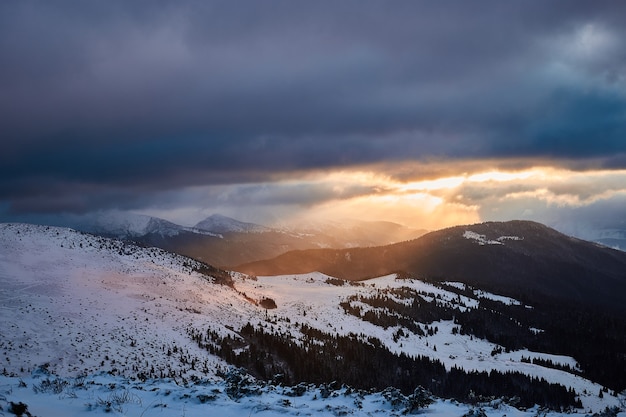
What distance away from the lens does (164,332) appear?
46562mm

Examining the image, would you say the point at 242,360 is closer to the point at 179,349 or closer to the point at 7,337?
the point at 179,349

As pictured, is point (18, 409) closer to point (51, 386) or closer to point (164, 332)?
point (51, 386)

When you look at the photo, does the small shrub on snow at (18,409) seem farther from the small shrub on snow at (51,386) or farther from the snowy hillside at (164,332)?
the small shrub on snow at (51,386)

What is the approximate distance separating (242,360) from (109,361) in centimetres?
1452

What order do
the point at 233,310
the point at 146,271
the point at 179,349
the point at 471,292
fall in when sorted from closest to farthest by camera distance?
1. the point at 179,349
2. the point at 233,310
3. the point at 146,271
4. the point at 471,292

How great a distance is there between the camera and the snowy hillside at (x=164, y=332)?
16.8 m

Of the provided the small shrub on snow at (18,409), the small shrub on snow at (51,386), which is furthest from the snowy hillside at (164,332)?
the small shrub on snow at (18,409)

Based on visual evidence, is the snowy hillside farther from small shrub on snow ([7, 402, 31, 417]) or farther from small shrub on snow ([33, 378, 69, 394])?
small shrub on snow ([7, 402, 31, 417])

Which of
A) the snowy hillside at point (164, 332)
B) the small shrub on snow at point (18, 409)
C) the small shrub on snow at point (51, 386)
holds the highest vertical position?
the small shrub on snow at point (18, 409)

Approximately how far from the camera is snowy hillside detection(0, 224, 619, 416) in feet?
55.3

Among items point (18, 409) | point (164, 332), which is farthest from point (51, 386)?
point (164, 332)

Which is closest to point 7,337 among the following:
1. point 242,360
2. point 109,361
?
point 109,361

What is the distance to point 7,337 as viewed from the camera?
3666cm

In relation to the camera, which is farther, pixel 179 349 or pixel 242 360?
pixel 242 360
